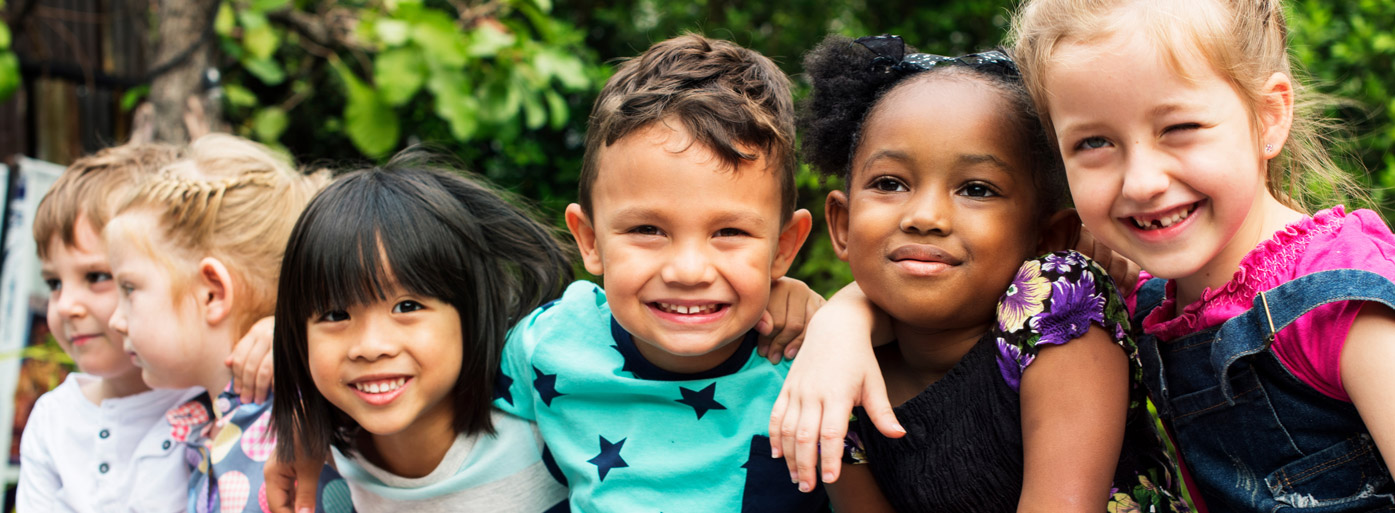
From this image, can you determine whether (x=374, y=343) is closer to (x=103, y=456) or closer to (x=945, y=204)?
(x=945, y=204)

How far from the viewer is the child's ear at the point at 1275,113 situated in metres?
1.55

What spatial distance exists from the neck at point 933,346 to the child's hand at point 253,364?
59.2 inches

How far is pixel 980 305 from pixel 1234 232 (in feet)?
1.36

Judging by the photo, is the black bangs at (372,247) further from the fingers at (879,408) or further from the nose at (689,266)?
the fingers at (879,408)

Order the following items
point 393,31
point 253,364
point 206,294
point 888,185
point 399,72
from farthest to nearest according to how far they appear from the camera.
A: point 399,72
point 393,31
point 206,294
point 253,364
point 888,185

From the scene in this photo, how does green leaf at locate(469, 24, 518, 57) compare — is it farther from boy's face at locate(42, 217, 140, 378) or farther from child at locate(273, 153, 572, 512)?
child at locate(273, 153, 572, 512)

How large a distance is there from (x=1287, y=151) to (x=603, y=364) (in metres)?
1.32

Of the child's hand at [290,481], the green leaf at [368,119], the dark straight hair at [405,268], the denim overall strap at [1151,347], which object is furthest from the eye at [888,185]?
the green leaf at [368,119]

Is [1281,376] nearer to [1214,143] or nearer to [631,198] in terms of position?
[1214,143]

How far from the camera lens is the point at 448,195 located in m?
2.22

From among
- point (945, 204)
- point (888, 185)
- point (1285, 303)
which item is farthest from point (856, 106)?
point (1285, 303)

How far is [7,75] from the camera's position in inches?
161

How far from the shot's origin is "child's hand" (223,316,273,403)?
2.42m

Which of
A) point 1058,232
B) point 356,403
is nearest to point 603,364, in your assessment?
point 356,403
